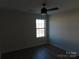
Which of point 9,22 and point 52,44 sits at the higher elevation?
point 9,22

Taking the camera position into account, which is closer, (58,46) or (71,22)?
(71,22)

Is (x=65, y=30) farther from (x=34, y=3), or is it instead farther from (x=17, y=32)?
(x=17, y=32)

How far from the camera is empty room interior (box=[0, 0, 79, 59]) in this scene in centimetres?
393

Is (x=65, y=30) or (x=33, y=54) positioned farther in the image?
(x=65, y=30)

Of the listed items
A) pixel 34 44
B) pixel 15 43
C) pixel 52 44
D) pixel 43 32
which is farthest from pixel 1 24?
pixel 52 44

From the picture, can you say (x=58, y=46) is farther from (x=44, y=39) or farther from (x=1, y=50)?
(x=1, y=50)

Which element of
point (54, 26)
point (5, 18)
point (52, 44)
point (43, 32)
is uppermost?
point (5, 18)

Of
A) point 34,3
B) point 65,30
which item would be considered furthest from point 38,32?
point 34,3

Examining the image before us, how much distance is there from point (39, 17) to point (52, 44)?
2.26 metres

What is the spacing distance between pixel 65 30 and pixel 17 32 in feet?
9.64

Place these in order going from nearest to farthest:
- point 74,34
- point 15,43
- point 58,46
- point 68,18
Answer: point 74,34
point 68,18
point 15,43
point 58,46

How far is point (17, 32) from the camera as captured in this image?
4.82 metres

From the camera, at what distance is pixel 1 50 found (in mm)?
4254

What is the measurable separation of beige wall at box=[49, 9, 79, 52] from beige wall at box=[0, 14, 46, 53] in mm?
1377
